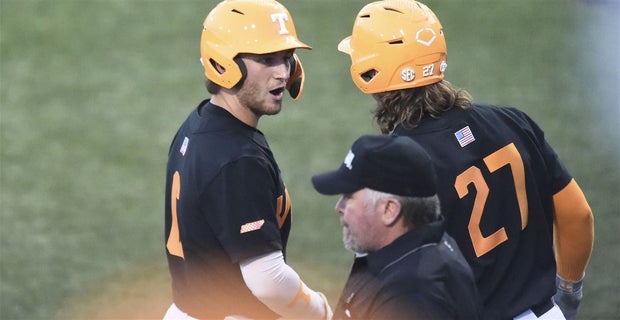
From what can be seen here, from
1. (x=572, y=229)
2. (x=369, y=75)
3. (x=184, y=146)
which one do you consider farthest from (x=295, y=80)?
(x=572, y=229)

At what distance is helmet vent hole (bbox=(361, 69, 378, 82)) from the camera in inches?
210

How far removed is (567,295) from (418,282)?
2055 millimetres

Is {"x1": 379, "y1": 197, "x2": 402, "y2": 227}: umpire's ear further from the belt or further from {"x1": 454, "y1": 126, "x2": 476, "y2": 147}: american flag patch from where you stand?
the belt

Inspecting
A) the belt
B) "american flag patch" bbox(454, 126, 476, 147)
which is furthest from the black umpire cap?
the belt

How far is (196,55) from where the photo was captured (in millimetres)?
13422

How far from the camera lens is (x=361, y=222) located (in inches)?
161

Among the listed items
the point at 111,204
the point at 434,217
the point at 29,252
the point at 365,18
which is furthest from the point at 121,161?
the point at 434,217

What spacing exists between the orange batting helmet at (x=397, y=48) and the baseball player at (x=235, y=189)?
386 mm

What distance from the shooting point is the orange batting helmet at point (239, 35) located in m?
5.10

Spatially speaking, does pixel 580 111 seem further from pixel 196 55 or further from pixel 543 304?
pixel 543 304

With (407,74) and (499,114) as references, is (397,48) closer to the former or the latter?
(407,74)

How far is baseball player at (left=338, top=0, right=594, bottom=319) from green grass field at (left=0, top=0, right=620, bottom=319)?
124 inches

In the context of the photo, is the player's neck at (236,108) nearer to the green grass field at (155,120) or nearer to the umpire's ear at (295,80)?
the umpire's ear at (295,80)

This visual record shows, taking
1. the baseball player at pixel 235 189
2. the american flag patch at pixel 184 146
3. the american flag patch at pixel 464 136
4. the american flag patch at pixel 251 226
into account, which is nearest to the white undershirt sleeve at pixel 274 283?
the baseball player at pixel 235 189
